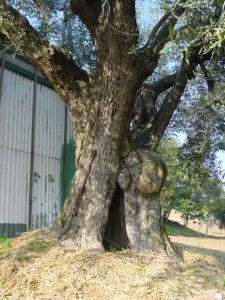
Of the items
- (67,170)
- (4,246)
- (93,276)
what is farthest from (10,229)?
(93,276)

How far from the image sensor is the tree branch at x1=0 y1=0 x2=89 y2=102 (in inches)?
235

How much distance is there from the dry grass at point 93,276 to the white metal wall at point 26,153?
3.59m

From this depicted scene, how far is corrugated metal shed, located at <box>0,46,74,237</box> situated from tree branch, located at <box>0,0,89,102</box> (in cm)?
317

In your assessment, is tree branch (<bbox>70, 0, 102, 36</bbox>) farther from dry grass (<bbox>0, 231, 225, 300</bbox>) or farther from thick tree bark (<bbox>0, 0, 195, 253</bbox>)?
dry grass (<bbox>0, 231, 225, 300</bbox>)

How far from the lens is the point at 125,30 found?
19.8ft

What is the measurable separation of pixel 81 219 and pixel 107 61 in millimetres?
2334

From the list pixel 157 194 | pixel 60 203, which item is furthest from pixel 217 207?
pixel 157 194

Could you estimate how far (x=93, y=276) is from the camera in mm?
5109

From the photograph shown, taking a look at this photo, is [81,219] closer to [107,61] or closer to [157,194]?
[157,194]

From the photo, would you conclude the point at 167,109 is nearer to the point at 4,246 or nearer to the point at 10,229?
the point at 4,246

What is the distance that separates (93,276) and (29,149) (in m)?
5.60

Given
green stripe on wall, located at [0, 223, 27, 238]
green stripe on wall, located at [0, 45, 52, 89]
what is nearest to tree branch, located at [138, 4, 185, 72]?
green stripe on wall, located at [0, 45, 52, 89]

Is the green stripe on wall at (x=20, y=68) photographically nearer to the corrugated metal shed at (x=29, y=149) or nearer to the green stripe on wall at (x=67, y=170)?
the corrugated metal shed at (x=29, y=149)

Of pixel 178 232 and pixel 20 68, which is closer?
pixel 20 68
